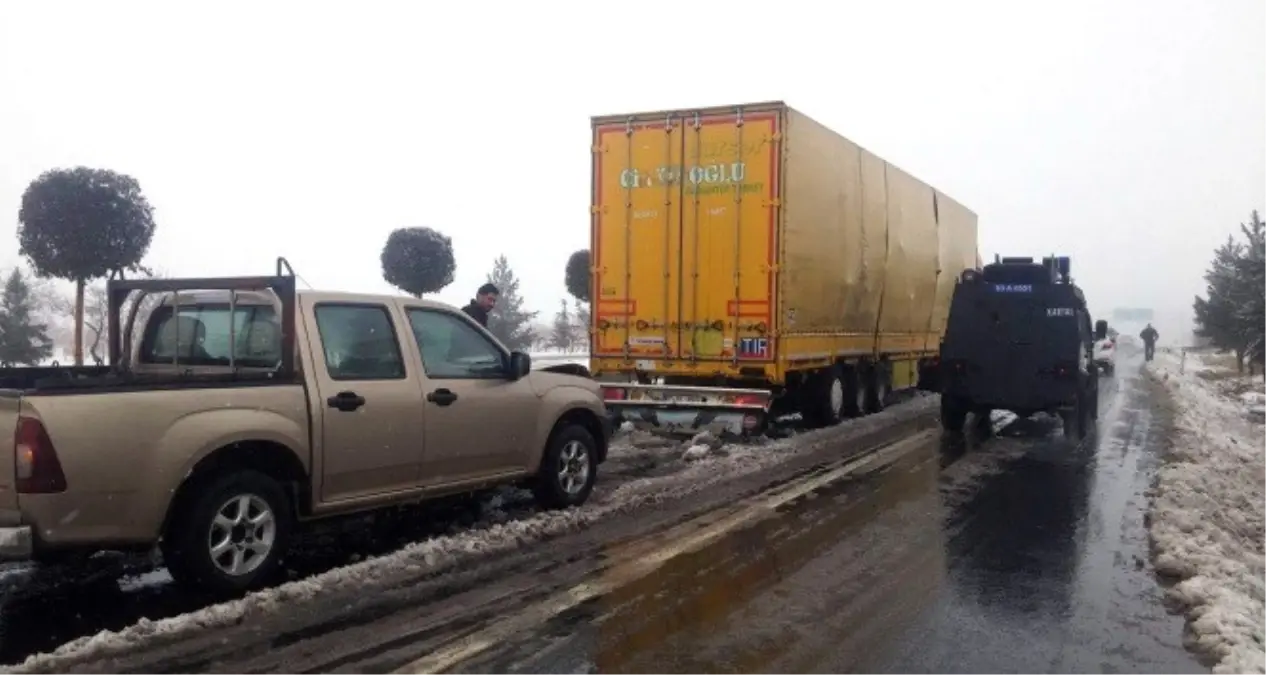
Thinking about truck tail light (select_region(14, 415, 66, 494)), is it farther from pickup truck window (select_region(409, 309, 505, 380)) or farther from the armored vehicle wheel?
the armored vehicle wheel

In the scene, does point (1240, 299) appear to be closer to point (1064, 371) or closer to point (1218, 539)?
point (1064, 371)

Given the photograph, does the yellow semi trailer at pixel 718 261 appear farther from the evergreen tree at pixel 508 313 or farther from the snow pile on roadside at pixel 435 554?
the evergreen tree at pixel 508 313

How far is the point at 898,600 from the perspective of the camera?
16.9 feet

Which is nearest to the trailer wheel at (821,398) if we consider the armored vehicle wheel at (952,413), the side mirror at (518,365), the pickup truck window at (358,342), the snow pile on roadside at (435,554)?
the armored vehicle wheel at (952,413)

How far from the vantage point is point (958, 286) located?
12.9 metres

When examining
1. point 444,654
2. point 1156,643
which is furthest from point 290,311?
point 1156,643

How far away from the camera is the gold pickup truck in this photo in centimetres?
442

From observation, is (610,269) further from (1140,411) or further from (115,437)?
(1140,411)

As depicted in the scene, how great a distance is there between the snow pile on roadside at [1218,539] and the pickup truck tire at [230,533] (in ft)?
15.8

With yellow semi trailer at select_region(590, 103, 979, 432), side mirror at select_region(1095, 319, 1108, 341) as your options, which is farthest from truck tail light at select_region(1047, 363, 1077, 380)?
yellow semi trailer at select_region(590, 103, 979, 432)

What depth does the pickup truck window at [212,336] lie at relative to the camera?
18.4ft

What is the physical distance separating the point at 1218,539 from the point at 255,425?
6.51m

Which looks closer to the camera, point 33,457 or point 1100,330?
point 33,457

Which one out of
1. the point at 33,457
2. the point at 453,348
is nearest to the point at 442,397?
the point at 453,348
